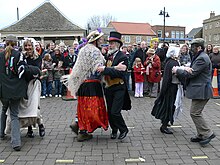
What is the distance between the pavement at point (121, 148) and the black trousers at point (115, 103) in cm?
37

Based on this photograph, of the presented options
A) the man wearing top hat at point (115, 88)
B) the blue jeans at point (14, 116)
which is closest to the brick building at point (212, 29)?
the man wearing top hat at point (115, 88)

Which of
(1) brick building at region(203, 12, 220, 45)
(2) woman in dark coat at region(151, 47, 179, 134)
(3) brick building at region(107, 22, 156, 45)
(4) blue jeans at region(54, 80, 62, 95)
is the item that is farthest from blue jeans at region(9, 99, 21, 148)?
(1) brick building at region(203, 12, 220, 45)

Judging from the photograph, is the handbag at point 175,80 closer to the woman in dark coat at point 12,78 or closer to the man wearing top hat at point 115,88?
the man wearing top hat at point 115,88

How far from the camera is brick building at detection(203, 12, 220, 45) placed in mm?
72250

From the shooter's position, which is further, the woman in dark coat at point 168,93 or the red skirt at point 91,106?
the woman in dark coat at point 168,93

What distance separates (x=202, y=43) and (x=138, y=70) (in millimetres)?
5110

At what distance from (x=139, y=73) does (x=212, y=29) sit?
2808 inches

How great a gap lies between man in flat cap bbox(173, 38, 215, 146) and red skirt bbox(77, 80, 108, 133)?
153cm

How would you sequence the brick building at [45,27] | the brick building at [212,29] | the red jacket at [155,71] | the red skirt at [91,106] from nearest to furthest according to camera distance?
the red skirt at [91,106]
the red jacket at [155,71]
the brick building at [45,27]
the brick building at [212,29]

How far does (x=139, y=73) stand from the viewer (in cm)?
1020

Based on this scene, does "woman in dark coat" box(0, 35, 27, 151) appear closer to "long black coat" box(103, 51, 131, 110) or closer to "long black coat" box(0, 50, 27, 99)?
"long black coat" box(0, 50, 27, 99)

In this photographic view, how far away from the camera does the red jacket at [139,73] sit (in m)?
10.1

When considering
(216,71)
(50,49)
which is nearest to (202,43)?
(216,71)

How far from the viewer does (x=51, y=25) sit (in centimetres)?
3033
